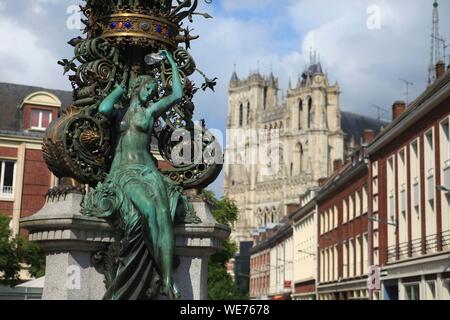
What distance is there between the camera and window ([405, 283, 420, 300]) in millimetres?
31250

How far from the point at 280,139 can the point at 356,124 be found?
682 inches

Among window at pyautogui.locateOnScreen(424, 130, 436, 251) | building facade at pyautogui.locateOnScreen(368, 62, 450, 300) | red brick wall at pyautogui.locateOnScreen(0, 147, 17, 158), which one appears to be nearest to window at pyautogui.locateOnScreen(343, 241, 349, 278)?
building facade at pyautogui.locateOnScreen(368, 62, 450, 300)

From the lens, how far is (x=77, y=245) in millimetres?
7664

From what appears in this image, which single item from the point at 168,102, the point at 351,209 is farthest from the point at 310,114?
the point at 168,102

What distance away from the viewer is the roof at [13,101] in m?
39.0

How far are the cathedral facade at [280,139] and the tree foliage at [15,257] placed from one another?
111875 millimetres

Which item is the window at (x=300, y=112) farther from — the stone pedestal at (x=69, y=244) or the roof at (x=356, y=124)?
the stone pedestal at (x=69, y=244)

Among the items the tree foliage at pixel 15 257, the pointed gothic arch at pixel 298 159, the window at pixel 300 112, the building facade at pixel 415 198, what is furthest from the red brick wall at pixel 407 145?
the window at pixel 300 112

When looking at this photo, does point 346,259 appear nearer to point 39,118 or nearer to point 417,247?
point 417,247

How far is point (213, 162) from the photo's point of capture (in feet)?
28.1

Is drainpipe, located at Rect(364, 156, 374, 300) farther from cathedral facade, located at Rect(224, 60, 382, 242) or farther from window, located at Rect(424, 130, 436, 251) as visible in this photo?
cathedral facade, located at Rect(224, 60, 382, 242)

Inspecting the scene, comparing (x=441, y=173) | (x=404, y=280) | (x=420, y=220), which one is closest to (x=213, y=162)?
(x=441, y=173)

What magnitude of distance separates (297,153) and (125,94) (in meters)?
146

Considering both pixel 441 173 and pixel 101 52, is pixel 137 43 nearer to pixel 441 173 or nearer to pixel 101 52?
pixel 101 52
